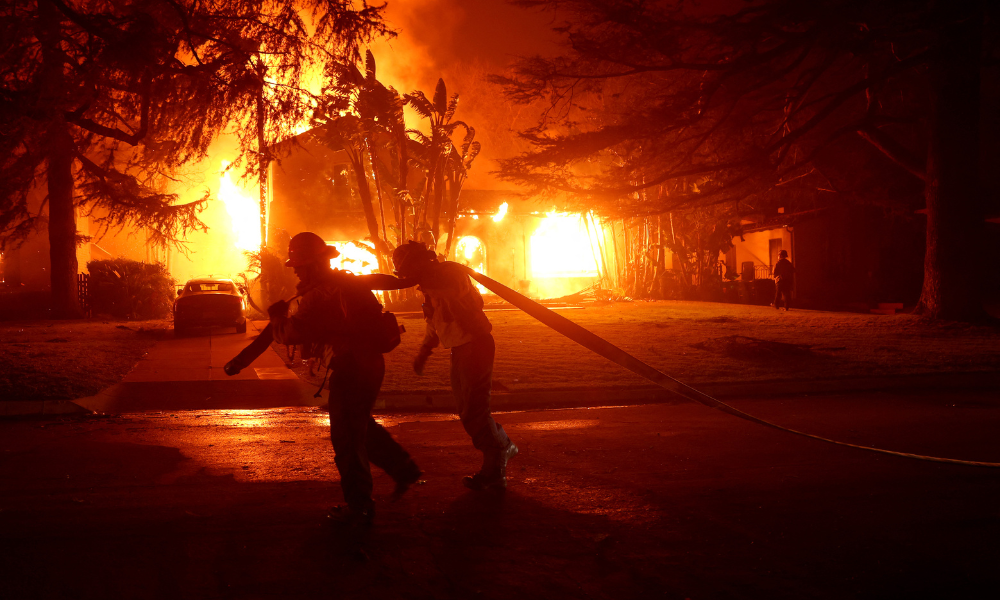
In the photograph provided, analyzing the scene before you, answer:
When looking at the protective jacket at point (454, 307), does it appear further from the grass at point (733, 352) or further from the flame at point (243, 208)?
the flame at point (243, 208)

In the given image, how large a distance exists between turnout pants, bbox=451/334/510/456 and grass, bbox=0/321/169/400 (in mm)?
6168

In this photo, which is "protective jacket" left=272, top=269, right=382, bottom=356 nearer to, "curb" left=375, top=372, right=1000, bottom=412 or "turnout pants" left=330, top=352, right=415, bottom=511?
"turnout pants" left=330, top=352, right=415, bottom=511

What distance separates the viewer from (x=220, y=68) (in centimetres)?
1266

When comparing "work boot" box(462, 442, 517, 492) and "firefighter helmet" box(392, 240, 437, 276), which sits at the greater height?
"firefighter helmet" box(392, 240, 437, 276)

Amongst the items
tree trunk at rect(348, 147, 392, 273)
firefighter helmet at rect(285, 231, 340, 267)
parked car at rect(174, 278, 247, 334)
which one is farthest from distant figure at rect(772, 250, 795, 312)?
firefighter helmet at rect(285, 231, 340, 267)

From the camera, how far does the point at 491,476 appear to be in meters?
5.31

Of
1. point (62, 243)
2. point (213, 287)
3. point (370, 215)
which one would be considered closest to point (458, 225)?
point (370, 215)

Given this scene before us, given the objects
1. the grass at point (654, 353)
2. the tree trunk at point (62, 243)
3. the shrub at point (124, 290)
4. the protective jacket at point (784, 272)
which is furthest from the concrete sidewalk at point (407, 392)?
the tree trunk at point (62, 243)

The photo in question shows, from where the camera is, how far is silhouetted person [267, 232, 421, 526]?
4.52m

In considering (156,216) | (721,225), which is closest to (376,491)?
(156,216)

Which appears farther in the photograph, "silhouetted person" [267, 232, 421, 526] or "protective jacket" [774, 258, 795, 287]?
"protective jacket" [774, 258, 795, 287]

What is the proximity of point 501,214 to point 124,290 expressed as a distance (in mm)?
15976

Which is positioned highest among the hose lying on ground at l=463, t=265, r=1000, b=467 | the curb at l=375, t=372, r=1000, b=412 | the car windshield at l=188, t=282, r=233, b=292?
the car windshield at l=188, t=282, r=233, b=292

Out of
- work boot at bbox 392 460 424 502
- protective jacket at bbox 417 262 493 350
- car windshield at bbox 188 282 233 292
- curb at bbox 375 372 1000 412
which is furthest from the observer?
car windshield at bbox 188 282 233 292
